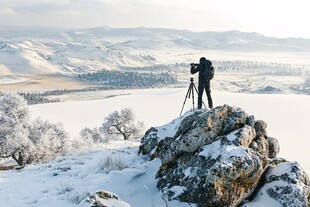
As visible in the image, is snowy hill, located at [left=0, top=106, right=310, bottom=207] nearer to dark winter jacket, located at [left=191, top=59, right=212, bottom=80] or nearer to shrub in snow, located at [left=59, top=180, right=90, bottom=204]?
shrub in snow, located at [left=59, top=180, right=90, bottom=204]

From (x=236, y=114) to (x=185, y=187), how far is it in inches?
197

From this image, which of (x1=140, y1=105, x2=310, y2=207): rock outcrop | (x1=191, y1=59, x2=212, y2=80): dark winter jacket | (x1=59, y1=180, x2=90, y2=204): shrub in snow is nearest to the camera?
(x1=140, y1=105, x2=310, y2=207): rock outcrop

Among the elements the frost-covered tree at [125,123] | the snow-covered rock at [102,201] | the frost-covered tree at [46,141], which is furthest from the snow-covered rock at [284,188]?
the frost-covered tree at [125,123]

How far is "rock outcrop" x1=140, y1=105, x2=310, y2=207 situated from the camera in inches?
453

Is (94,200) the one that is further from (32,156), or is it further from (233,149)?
(32,156)

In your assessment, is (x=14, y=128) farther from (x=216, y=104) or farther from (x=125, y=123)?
(x=216, y=104)

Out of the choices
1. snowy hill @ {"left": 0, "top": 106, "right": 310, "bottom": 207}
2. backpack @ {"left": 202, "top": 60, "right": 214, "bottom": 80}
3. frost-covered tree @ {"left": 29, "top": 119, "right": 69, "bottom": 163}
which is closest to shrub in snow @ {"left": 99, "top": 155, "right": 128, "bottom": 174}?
snowy hill @ {"left": 0, "top": 106, "right": 310, "bottom": 207}

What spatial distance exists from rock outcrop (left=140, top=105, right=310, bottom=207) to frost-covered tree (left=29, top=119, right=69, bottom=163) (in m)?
25.7

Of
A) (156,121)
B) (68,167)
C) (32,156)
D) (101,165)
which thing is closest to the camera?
(101,165)

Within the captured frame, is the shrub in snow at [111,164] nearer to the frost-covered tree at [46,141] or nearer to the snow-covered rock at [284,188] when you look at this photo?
the snow-covered rock at [284,188]

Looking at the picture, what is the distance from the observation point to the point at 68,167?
18234 millimetres

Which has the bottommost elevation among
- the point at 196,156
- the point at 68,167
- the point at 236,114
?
the point at 68,167

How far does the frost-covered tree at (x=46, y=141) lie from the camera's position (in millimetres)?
38594

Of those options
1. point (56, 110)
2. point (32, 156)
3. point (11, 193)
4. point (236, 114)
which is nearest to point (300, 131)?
point (32, 156)
